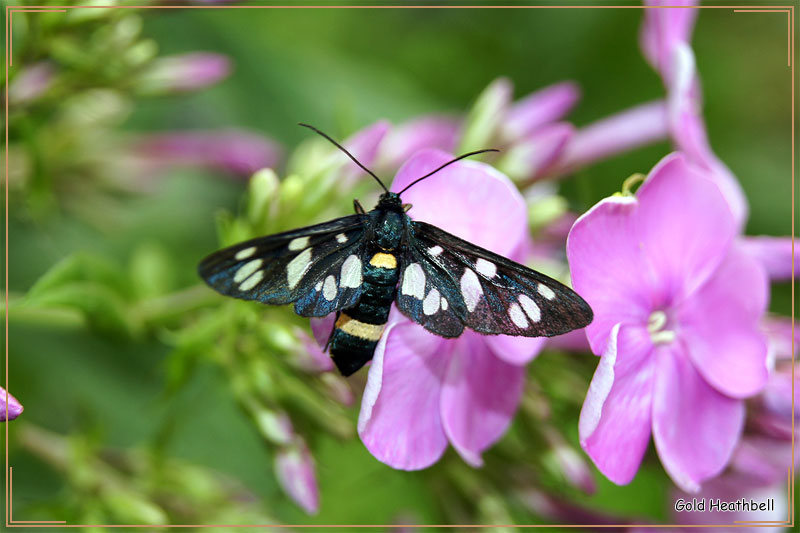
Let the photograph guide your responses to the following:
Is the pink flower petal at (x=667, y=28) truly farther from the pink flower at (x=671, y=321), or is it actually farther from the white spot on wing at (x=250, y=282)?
the white spot on wing at (x=250, y=282)

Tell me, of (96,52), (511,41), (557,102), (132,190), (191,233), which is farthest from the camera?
(511,41)

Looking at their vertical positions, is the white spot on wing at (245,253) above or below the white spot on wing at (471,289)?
above

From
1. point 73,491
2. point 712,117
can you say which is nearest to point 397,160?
point 73,491

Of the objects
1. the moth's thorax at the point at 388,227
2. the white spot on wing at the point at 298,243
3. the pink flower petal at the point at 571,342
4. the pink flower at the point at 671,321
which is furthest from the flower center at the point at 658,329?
the white spot on wing at the point at 298,243

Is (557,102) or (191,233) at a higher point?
(557,102)

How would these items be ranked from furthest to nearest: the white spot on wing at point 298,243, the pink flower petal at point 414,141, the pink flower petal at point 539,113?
1. the pink flower petal at point 414,141
2. the pink flower petal at point 539,113
3. the white spot on wing at point 298,243

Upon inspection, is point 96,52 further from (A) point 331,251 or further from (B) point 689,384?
(B) point 689,384

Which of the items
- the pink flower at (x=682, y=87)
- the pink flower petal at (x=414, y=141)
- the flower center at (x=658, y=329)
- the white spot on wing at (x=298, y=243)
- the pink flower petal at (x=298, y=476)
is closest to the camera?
the white spot on wing at (x=298, y=243)
